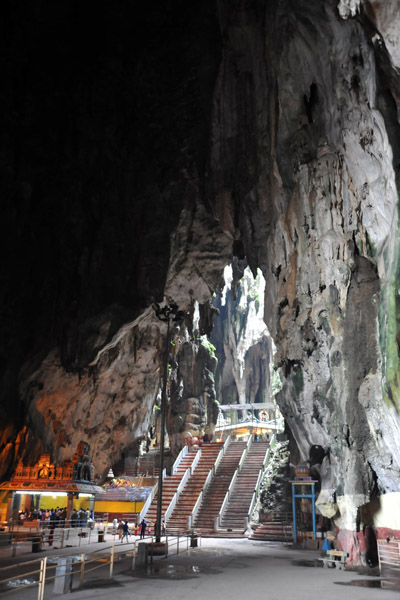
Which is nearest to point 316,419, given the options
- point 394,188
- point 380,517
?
point 380,517

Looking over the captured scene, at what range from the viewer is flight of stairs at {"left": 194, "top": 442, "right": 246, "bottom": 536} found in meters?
24.4

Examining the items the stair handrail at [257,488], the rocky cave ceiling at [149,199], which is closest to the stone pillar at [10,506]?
the rocky cave ceiling at [149,199]

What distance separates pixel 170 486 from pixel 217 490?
3155 millimetres

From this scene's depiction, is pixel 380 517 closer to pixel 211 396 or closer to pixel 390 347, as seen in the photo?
pixel 390 347

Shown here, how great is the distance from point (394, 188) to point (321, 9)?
662 cm

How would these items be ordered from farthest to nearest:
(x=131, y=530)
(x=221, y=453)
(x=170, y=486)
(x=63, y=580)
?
(x=221, y=453), (x=170, y=486), (x=131, y=530), (x=63, y=580)

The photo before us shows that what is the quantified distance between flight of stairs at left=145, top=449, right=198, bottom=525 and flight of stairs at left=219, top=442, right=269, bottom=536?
352 cm

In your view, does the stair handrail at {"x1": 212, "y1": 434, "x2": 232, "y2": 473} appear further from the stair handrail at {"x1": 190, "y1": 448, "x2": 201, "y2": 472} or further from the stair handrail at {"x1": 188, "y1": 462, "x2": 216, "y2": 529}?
the stair handrail at {"x1": 190, "y1": 448, "x2": 201, "y2": 472}

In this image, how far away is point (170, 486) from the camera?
28.7 meters

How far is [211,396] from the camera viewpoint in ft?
151

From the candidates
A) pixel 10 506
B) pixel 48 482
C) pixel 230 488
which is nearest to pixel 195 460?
pixel 230 488

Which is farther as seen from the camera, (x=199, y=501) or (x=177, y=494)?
(x=177, y=494)

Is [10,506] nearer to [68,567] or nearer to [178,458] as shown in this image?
[178,458]

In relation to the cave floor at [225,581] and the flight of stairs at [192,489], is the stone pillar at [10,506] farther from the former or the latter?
the cave floor at [225,581]
